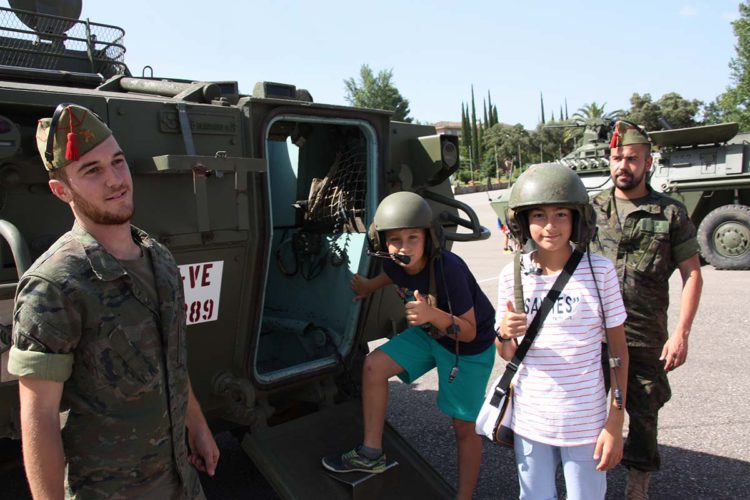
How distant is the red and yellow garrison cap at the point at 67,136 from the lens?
1.70 meters

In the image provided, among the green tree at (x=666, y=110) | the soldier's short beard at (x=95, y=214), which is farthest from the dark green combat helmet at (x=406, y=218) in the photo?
the green tree at (x=666, y=110)

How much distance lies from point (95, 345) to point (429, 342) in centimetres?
171

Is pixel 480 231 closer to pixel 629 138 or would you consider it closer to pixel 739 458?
pixel 629 138

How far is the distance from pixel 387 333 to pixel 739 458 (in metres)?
2.11

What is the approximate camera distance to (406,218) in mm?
2846

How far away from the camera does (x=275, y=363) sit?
404 cm

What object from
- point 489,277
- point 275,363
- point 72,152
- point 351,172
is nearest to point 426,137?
point 351,172

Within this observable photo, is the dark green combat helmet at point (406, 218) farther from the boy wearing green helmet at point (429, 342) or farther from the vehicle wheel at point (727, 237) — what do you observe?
the vehicle wheel at point (727, 237)

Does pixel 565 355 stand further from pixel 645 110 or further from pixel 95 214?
pixel 645 110

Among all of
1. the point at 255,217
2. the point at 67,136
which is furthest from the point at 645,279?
the point at 67,136

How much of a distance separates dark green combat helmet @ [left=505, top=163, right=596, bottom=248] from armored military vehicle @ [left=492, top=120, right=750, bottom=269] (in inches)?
361

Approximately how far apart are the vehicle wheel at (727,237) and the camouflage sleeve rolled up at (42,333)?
1061 cm

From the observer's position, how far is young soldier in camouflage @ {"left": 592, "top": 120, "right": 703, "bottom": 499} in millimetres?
3018

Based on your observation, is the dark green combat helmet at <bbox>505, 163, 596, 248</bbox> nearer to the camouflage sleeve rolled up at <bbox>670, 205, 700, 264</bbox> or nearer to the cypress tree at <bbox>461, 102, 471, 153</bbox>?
the camouflage sleeve rolled up at <bbox>670, 205, 700, 264</bbox>
